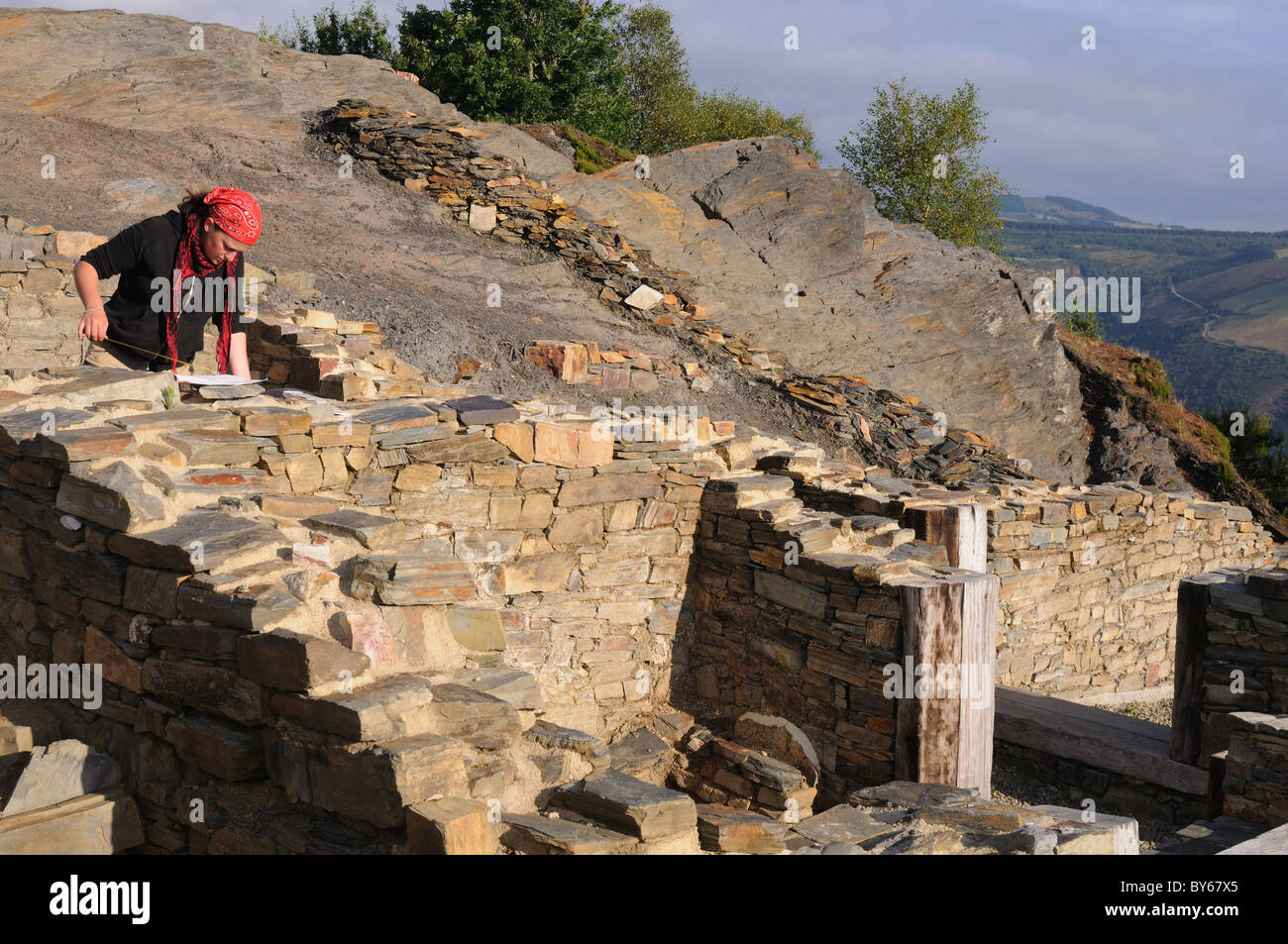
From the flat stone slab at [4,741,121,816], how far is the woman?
233 cm

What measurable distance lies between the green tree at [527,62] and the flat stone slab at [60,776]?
2426cm

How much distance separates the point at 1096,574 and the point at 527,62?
72.0ft

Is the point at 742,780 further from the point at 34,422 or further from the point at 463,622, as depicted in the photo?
the point at 34,422

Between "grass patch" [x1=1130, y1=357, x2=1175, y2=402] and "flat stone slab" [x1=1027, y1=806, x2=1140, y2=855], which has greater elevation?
"grass patch" [x1=1130, y1=357, x2=1175, y2=402]

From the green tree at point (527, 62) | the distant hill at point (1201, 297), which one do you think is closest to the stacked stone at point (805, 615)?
the green tree at point (527, 62)

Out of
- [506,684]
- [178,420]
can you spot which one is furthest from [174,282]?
[506,684]

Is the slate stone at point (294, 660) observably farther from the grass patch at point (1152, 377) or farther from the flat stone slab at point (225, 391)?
the grass patch at point (1152, 377)

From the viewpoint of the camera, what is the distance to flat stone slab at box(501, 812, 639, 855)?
3.12 m

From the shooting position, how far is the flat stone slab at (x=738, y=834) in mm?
3775

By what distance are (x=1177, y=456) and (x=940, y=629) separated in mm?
16048

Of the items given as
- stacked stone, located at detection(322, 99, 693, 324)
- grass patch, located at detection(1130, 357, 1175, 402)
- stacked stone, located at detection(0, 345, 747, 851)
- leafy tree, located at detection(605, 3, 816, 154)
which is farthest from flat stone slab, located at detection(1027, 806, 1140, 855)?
leafy tree, located at detection(605, 3, 816, 154)

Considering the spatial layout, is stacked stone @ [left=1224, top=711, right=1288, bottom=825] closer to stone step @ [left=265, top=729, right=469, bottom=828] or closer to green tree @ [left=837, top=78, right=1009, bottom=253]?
stone step @ [left=265, top=729, right=469, bottom=828]

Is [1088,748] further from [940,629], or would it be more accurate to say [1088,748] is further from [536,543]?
[536,543]

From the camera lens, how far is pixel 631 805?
337 cm
